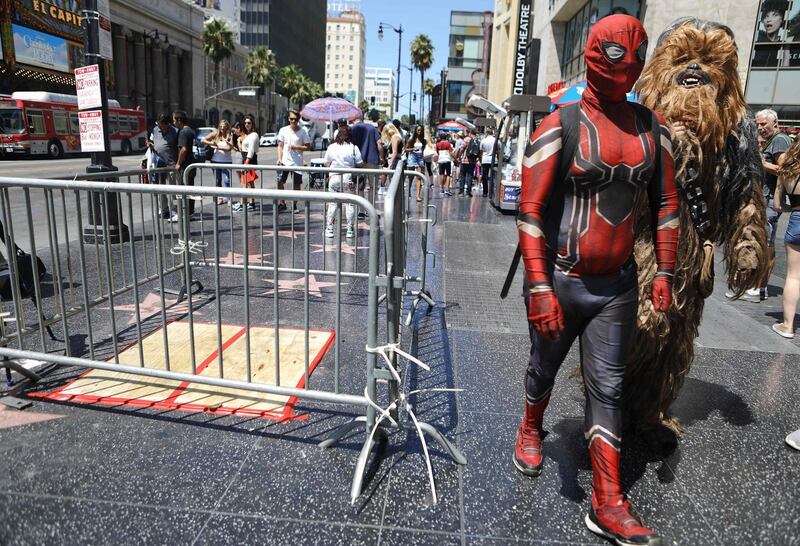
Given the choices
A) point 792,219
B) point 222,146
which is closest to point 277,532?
point 792,219

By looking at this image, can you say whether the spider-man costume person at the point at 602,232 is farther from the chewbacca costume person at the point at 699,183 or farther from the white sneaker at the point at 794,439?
the white sneaker at the point at 794,439

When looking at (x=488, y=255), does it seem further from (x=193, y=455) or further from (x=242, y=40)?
(x=242, y=40)

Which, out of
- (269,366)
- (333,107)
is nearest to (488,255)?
(269,366)

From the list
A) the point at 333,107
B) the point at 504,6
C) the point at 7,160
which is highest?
the point at 504,6

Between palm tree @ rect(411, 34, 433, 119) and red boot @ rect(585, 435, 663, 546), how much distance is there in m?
84.6

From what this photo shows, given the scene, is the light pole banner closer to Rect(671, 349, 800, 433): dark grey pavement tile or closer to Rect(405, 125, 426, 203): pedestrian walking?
Rect(671, 349, 800, 433): dark grey pavement tile

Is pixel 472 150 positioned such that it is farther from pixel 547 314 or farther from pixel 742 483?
pixel 547 314

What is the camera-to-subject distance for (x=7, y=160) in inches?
1133

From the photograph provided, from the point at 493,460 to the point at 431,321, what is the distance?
2258 millimetres

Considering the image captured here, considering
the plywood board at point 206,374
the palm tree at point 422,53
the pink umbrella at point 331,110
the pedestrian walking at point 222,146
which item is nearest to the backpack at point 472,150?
the pink umbrella at point 331,110

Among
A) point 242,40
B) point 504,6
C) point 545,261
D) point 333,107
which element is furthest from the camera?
point 242,40

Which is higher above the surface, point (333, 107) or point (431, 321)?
point (333, 107)

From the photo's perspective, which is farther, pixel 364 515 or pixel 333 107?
pixel 333 107

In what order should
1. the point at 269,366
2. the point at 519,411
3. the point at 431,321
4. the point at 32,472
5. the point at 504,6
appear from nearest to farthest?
the point at 32,472
the point at 519,411
the point at 269,366
the point at 431,321
the point at 504,6
